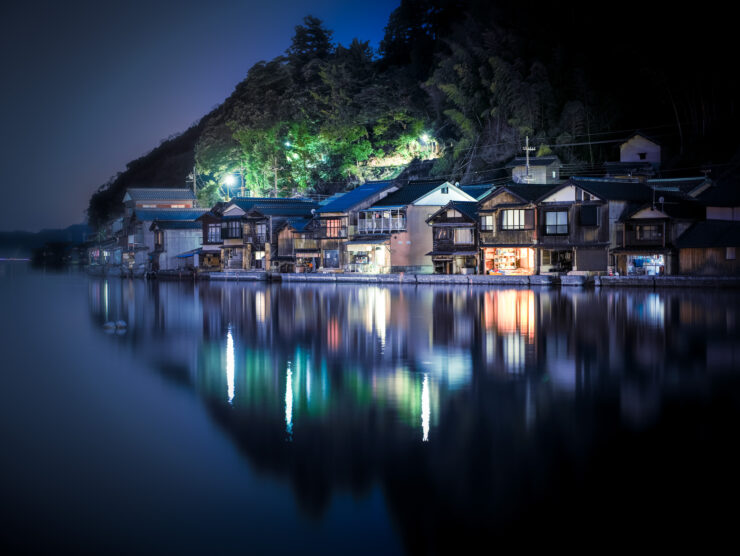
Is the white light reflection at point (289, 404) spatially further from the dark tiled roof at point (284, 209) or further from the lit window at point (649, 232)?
the dark tiled roof at point (284, 209)

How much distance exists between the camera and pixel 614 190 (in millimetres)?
35750

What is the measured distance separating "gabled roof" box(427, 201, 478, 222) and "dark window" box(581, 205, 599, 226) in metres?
6.14

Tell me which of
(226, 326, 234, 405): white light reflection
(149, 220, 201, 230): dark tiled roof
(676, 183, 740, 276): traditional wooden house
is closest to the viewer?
(226, 326, 234, 405): white light reflection

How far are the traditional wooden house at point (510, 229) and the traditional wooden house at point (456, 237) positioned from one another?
0.72m

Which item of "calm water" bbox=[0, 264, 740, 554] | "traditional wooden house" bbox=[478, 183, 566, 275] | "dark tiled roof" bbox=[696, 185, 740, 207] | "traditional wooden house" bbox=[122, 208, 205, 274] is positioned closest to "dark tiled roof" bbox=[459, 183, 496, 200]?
"traditional wooden house" bbox=[478, 183, 566, 275]

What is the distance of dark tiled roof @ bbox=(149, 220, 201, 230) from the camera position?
196ft

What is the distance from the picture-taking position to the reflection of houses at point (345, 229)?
45.2 m

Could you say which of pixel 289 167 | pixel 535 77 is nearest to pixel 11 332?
pixel 535 77

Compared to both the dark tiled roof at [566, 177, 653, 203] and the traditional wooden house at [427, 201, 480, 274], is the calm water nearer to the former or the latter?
the dark tiled roof at [566, 177, 653, 203]

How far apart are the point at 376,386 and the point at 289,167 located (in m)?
55.0

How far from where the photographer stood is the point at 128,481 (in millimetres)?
7555

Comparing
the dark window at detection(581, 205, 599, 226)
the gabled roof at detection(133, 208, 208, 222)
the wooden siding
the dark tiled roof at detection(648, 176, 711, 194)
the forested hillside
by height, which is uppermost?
the forested hillside

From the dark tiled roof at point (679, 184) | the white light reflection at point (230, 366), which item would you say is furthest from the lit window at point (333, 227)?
the white light reflection at point (230, 366)

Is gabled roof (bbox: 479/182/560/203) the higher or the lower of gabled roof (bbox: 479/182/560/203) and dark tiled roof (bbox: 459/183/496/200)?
the lower
